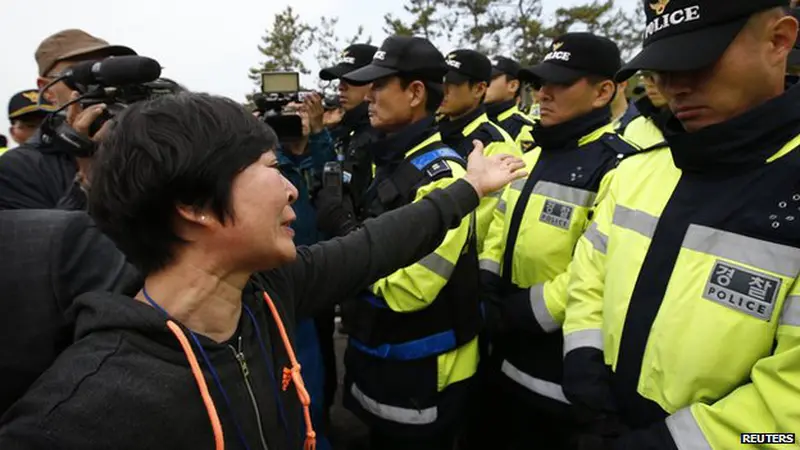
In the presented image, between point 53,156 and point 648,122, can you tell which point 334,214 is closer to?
point 53,156

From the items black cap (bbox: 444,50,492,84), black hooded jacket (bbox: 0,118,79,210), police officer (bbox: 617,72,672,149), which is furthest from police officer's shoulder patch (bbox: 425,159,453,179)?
black cap (bbox: 444,50,492,84)

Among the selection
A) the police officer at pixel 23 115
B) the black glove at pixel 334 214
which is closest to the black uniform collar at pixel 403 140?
the black glove at pixel 334 214

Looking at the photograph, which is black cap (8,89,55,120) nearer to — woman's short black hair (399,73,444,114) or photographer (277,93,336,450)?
photographer (277,93,336,450)

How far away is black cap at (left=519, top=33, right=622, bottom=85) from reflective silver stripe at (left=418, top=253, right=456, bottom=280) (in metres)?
1.26

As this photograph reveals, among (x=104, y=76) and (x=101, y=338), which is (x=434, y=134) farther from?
(x=101, y=338)

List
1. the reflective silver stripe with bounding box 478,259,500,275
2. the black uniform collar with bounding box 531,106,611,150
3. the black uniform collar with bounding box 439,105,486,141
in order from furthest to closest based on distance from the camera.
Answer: the black uniform collar with bounding box 439,105,486,141
the reflective silver stripe with bounding box 478,259,500,275
the black uniform collar with bounding box 531,106,611,150

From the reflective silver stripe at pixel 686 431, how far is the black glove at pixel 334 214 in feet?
5.58

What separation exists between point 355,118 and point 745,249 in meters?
3.37

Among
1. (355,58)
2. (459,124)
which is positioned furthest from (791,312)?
(355,58)

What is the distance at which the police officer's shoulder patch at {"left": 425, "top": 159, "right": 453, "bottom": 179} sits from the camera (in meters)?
2.20

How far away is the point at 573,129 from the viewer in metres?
2.66

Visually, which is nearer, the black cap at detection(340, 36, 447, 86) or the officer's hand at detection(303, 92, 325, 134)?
the black cap at detection(340, 36, 447, 86)

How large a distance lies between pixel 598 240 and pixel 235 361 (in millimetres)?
1277

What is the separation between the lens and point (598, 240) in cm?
180
